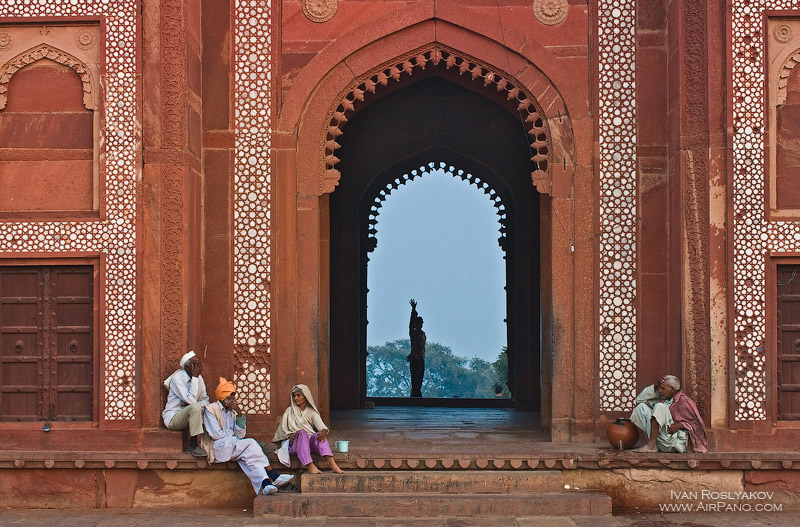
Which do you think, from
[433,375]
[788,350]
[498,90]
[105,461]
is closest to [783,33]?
[498,90]

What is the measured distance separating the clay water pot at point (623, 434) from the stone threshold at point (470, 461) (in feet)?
0.27

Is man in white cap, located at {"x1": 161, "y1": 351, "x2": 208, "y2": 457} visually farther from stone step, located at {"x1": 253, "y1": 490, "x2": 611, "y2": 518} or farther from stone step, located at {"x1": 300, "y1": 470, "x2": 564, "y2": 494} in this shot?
stone step, located at {"x1": 300, "y1": 470, "x2": 564, "y2": 494}

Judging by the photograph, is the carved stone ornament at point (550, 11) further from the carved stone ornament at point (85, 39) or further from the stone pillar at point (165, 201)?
the carved stone ornament at point (85, 39)

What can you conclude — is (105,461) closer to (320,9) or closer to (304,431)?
(304,431)

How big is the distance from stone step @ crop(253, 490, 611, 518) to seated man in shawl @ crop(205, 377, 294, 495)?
24 centimetres

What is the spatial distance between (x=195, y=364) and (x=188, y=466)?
29.6 inches

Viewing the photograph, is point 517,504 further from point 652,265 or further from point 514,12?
point 514,12

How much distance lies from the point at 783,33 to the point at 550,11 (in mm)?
1807

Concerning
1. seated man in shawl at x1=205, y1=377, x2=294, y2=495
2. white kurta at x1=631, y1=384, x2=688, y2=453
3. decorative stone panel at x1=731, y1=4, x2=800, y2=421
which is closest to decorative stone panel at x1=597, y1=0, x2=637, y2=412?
white kurta at x1=631, y1=384, x2=688, y2=453

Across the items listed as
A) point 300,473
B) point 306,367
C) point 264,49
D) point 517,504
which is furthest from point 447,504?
point 264,49

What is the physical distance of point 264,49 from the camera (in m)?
8.05

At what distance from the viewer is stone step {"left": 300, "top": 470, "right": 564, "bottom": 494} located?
7.04 metres

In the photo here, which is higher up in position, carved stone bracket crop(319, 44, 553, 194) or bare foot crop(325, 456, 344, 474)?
carved stone bracket crop(319, 44, 553, 194)

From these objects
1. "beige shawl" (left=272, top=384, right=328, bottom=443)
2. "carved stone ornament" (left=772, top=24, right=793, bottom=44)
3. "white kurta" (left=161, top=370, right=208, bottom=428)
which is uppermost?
"carved stone ornament" (left=772, top=24, right=793, bottom=44)
